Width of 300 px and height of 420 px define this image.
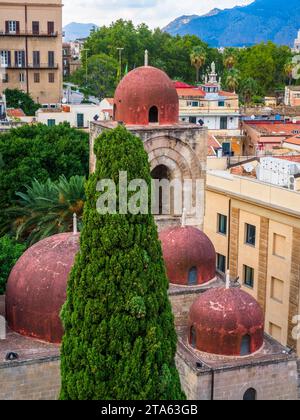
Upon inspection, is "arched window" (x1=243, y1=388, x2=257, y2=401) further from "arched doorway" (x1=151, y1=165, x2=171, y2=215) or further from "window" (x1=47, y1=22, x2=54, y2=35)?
Answer: "window" (x1=47, y1=22, x2=54, y2=35)

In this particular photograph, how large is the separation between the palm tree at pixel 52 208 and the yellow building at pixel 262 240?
665 cm

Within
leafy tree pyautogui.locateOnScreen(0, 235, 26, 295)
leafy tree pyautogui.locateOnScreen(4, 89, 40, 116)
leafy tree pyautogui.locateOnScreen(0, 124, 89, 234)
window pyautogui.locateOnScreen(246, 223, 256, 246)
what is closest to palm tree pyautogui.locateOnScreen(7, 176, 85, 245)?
leafy tree pyautogui.locateOnScreen(0, 235, 26, 295)

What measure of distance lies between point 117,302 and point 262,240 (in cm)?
1568

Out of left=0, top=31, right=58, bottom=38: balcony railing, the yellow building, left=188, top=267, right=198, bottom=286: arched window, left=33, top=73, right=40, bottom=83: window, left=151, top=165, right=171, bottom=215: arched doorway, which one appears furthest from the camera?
left=33, top=73, right=40, bottom=83: window

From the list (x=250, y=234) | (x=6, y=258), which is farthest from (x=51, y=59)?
(x=6, y=258)

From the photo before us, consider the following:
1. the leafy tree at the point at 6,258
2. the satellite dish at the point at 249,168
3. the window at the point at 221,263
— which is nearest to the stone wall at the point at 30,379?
the leafy tree at the point at 6,258

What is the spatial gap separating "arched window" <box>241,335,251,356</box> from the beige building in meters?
50.9

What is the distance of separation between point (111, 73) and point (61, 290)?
6807 cm

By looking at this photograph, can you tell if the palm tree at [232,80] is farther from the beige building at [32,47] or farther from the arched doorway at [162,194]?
the arched doorway at [162,194]

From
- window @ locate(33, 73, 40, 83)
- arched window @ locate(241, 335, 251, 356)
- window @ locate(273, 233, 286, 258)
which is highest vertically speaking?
window @ locate(33, 73, 40, 83)

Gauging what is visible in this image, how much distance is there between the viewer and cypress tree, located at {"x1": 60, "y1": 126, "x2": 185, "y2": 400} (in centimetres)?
1466

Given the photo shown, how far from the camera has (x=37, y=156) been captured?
3675 centimetres
